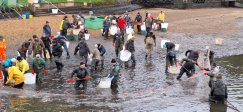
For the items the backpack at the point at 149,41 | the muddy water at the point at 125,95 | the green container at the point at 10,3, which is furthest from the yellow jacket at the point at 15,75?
the green container at the point at 10,3

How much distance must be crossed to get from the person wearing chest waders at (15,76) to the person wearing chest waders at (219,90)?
7.04 meters

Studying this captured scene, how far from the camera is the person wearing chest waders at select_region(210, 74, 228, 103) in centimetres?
1823

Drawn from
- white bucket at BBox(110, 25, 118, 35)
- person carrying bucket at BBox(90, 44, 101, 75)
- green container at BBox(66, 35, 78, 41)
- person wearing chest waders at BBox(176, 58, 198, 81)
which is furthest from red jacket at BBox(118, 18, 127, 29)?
person wearing chest waders at BBox(176, 58, 198, 81)

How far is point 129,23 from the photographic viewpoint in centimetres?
3572

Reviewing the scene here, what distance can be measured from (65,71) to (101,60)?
6.14 ft

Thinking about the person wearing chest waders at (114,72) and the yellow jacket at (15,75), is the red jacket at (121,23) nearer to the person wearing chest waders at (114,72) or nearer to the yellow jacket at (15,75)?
the person wearing chest waders at (114,72)

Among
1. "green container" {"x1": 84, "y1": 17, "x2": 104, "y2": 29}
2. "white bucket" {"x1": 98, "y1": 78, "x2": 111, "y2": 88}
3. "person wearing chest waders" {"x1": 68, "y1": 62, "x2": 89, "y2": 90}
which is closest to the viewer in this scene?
"person wearing chest waders" {"x1": 68, "y1": 62, "x2": 89, "y2": 90}

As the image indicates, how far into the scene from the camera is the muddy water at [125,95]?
17.8m

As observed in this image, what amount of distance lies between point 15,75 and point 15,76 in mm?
50

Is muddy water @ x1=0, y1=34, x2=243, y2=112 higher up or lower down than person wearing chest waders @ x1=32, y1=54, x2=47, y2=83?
lower down

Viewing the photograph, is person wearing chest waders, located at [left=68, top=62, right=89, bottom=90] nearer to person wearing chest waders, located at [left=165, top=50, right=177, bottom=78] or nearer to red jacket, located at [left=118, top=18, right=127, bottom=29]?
person wearing chest waders, located at [left=165, top=50, right=177, bottom=78]

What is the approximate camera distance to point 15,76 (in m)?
19.1

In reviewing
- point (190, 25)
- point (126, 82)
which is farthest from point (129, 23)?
point (126, 82)

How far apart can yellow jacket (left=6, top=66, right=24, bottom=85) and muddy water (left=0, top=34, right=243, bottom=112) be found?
41 cm
